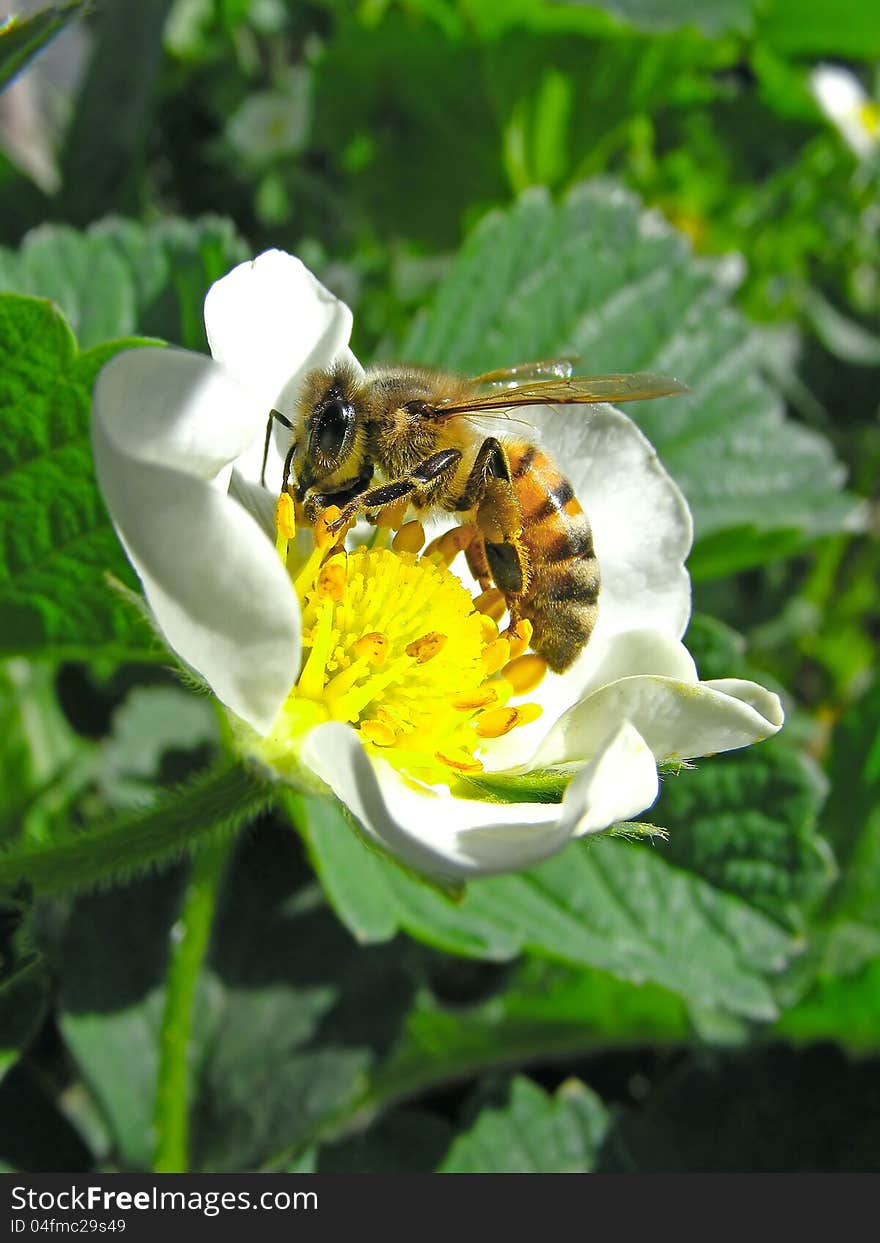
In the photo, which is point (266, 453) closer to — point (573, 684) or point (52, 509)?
point (52, 509)

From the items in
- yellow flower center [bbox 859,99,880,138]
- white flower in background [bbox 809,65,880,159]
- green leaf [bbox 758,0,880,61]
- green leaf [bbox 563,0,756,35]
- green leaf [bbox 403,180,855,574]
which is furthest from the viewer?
yellow flower center [bbox 859,99,880,138]


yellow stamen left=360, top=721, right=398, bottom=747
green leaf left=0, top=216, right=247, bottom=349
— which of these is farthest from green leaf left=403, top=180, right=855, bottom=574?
yellow stamen left=360, top=721, right=398, bottom=747

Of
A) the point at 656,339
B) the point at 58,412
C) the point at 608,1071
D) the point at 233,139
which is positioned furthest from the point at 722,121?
the point at 58,412

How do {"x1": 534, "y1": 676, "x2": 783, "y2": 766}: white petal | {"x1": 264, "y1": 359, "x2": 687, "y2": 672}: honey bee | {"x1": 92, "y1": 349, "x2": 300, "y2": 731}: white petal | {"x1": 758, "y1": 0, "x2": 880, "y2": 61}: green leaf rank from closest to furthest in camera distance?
{"x1": 92, "y1": 349, "x2": 300, "y2": 731}: white petal < {"x1": 534, "y1": 676, "x2": 783, "y2": 766}: white petal < {"x1": 264, "y1": 359, "x2": 687, "y2": 672}: honey bee < {"x1": 758, "y1": 0, "x2": 880, "y2": 61}: green leaf

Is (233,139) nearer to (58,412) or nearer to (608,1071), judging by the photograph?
(58,412)

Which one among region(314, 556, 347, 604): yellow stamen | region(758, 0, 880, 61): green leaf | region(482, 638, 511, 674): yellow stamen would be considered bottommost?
region(758, 0, 880, 61): green leaf

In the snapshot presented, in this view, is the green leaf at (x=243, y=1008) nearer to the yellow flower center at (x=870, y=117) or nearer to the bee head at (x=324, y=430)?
the bee head at (x=324, y=430)

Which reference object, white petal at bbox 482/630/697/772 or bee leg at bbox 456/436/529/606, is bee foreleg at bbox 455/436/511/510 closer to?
bee leg at bbox 456/436/529/606
